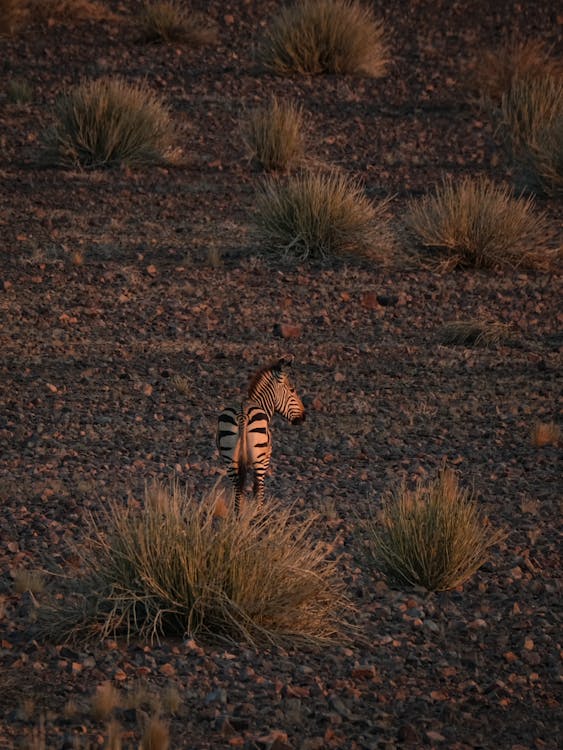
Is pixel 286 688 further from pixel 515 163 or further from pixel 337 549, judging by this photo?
pixel 515 163

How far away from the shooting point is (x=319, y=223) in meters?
13.1

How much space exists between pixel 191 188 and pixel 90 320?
449 cm

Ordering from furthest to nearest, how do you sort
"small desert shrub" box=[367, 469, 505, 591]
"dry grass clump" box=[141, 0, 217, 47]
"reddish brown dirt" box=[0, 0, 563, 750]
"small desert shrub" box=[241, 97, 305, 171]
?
"dry grass clump" box=[141, 0, 217, 47]
"small desert shrub" box=[241, 97, 305, 171]
"small desert shrub" box=[367, 469, 505, 591]
"reddish brown dirt" box=[0, 0, 563, 750]

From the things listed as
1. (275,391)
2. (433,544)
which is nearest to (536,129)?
(275,391)

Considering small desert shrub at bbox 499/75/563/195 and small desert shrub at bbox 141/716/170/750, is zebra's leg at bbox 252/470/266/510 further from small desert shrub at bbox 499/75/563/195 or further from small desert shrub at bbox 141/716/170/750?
small desert shrub at bbox 499/75/563/195

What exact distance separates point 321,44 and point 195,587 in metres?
15.3

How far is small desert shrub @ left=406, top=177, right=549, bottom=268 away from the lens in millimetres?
13016

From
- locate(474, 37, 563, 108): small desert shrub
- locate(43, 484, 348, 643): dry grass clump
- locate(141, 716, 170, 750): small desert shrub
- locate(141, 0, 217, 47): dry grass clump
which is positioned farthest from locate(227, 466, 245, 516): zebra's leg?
locate(141, 0, 217, 47): dry grass clump

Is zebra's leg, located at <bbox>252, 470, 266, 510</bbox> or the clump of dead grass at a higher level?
the clump of dead grass

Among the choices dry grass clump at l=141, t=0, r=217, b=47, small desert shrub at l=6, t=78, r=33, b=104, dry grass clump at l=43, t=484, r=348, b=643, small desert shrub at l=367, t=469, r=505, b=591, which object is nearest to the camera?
dry grass clump at l=43, t=484, r=348, b=643

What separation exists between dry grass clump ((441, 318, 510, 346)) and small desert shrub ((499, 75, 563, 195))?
15.4 feet

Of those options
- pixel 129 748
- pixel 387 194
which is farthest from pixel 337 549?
pixel 387 194

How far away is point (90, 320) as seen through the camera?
1134cm

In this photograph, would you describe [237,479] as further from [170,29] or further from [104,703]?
[170,29]
